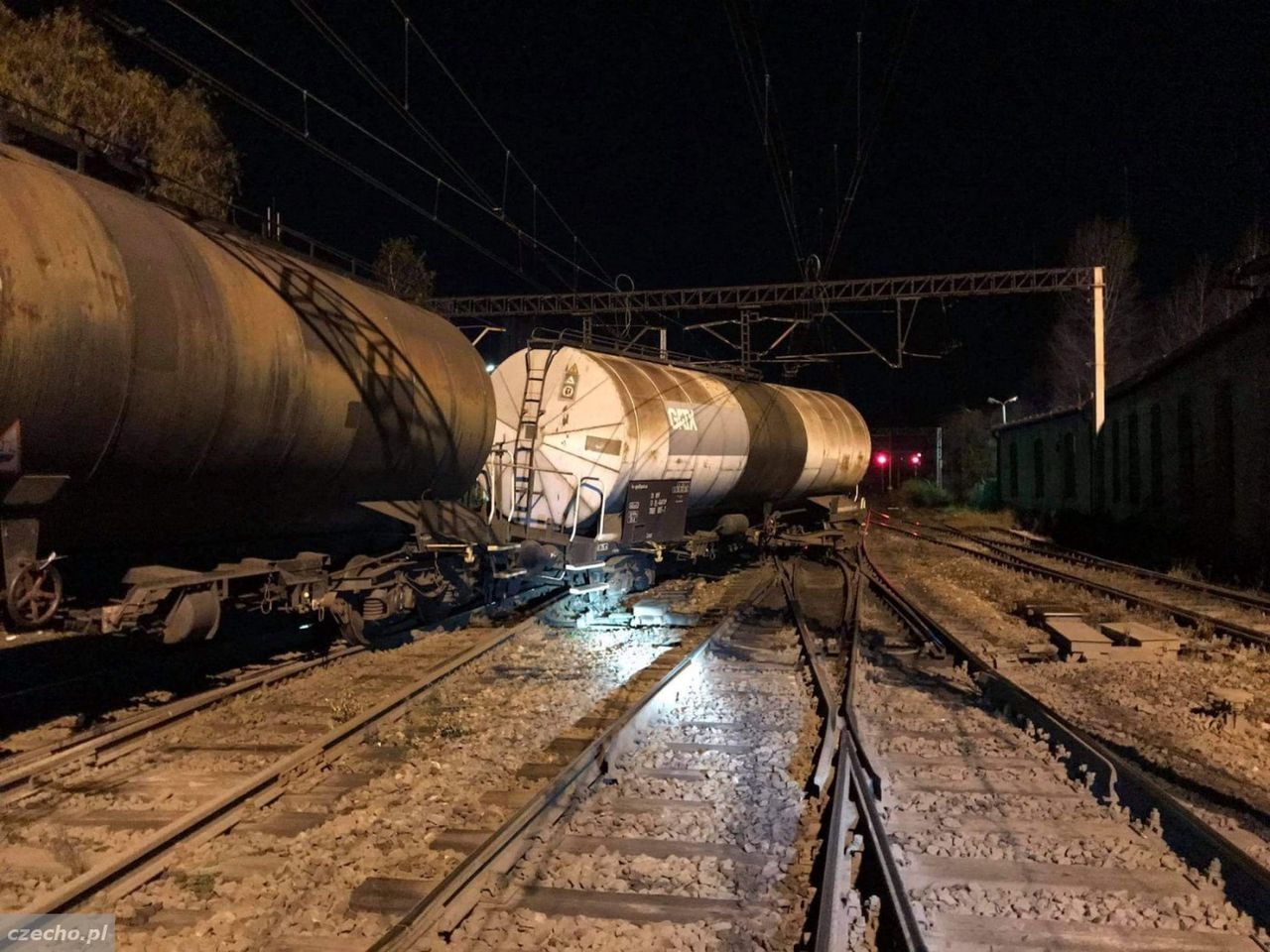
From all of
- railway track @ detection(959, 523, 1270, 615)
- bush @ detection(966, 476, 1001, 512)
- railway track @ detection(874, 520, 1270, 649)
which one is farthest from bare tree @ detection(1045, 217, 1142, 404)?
railway track @ detection(874, 520, 1270, 649)

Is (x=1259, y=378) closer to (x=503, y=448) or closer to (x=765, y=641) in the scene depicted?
(x=765, y=641)

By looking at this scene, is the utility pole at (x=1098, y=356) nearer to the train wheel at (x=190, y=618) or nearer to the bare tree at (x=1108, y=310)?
the bare tree at (x=1108, y=310)

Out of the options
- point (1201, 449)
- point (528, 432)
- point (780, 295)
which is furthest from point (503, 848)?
point (780, 295)

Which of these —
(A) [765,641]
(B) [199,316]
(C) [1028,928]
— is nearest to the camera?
(C) [1028,928]

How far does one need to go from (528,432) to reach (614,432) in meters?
1.37

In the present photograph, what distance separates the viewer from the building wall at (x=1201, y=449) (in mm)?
19641

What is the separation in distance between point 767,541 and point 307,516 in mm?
13309

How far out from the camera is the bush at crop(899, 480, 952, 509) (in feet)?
190

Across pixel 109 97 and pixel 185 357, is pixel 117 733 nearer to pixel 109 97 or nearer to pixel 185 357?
pixel 185 357

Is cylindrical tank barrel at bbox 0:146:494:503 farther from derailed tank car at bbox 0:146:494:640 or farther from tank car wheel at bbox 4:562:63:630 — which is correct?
tank car wheel at bbox 4:562:63:630

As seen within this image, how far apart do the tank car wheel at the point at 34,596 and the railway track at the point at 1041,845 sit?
18.0 ft

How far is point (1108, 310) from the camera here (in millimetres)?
49531

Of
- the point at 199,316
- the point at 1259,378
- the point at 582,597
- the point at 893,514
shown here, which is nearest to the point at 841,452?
the point at 1259,378

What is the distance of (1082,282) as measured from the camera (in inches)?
1150
